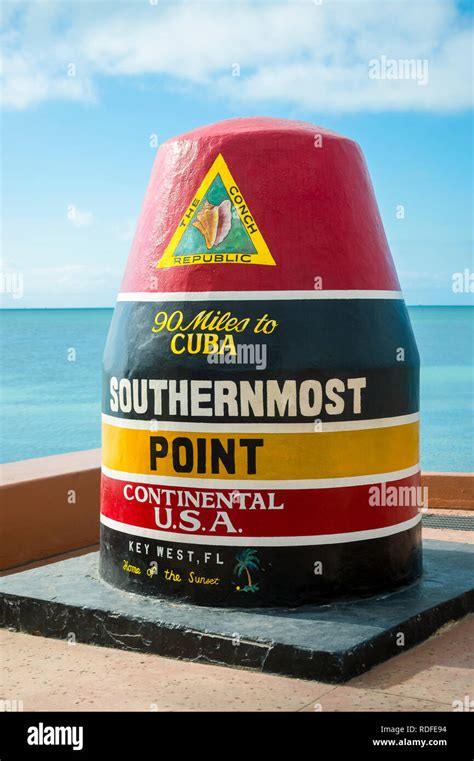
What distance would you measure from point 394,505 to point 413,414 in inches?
22.9

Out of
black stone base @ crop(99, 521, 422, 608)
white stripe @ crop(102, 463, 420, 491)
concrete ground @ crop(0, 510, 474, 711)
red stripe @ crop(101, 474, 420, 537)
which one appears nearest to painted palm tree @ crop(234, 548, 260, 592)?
black stone base @ crop(99, 521, 422, 608)

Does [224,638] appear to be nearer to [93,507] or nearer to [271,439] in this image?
[271,439]

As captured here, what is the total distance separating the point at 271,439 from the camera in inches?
232

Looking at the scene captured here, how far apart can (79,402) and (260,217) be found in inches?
1589

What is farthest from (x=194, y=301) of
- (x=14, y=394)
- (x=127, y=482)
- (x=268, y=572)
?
(x=14, y=394)

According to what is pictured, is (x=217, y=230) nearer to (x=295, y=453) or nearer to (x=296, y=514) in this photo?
(x=295, y=453)

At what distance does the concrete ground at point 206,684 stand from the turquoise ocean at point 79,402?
121 inches

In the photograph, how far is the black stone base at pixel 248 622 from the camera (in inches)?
212

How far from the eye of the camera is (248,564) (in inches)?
235

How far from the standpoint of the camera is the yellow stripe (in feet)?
19.3

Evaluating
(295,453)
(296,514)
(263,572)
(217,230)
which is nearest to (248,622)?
(263,572)

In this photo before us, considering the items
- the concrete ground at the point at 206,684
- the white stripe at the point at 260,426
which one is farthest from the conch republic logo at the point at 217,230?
the concrete ground at the point at 206,684

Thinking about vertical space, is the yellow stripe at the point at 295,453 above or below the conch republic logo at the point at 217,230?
below

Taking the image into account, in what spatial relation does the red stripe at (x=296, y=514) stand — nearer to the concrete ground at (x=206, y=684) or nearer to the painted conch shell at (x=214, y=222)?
the concrete ground at (x=206, y=684)
